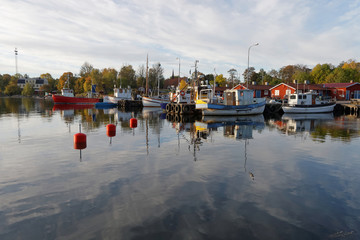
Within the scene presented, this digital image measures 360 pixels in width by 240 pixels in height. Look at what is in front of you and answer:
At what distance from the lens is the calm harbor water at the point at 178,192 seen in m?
5.64

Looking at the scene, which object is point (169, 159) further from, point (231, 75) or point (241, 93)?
point (231, 75)

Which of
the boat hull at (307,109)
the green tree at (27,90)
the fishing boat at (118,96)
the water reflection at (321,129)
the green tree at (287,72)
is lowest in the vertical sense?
the water reflection at (321,129)

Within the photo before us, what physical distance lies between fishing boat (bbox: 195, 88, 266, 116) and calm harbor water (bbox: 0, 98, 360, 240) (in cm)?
1838

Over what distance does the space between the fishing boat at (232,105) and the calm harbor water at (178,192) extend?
18.4m

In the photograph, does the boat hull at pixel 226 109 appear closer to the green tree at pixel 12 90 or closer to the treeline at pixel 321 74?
the treeline at pixel 321 74

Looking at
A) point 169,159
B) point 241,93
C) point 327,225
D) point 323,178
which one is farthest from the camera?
point 241,93

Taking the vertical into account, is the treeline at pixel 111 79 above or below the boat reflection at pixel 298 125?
above

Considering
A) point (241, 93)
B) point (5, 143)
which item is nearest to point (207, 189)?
point (5, 143)

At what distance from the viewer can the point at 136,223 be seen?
5.86 metres

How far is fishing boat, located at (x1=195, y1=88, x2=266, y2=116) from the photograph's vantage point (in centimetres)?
3209

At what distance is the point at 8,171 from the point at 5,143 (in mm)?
6507

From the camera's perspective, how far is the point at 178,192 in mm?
7652

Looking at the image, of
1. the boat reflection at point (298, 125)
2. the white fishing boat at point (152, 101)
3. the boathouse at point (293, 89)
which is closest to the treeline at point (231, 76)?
the boathouse at point (293, 89)

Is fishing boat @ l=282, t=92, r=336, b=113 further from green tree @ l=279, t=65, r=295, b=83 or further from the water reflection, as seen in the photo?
green tree @ l=279, t=65, r=295, b=83
